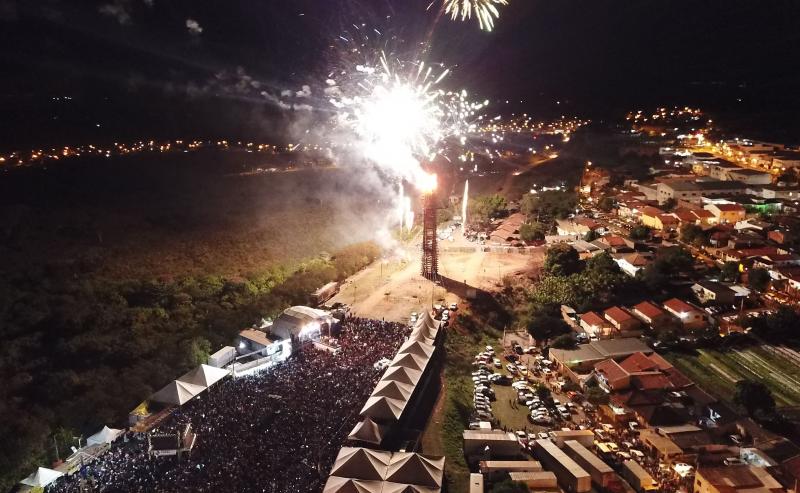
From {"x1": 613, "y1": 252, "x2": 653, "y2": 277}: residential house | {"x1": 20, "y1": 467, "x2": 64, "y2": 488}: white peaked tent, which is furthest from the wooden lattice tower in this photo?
{"x1": 20, "y1": 467, "x2": 64, "y2": 488}: white peaked tent

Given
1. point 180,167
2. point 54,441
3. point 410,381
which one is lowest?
point 54,441

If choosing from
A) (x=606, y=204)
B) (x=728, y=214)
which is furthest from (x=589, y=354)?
(x=606, y=204)

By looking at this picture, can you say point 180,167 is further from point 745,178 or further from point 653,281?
point 745,178

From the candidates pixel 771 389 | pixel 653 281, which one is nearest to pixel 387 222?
pixel 653 281

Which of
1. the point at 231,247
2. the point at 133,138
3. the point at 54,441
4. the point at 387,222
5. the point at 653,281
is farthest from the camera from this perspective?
the point at 133,138

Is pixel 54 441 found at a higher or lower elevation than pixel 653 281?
lower

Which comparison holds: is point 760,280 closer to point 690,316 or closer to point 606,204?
point 690,316

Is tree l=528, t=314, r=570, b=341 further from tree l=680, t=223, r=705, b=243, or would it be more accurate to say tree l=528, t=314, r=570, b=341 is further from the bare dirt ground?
tree l=680, t=223, r=705, b=243
